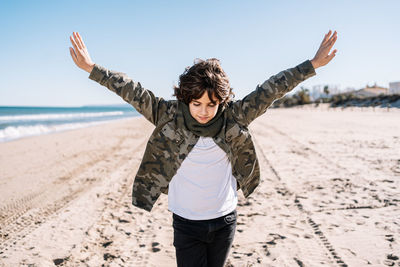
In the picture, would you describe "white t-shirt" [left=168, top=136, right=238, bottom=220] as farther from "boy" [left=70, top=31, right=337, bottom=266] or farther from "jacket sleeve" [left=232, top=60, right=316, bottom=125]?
"jacket sleeve" [left=232, top=60, right=316, bottom=125]

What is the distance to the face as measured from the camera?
1769 mm

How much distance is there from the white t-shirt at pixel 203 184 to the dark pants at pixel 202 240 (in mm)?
43

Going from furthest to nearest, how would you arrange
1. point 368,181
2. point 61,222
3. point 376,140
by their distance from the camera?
point 376,140
point 368,181
point 61,222

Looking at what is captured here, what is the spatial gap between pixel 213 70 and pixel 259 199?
359 centimetres

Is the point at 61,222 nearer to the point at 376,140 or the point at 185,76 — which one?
the point at 185,76

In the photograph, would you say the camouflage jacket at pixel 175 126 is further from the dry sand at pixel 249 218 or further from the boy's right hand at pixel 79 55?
the dry sand at pixel 249 218

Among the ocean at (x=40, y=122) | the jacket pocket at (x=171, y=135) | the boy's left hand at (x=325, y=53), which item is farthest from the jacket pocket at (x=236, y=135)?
the ocean at (x=40, y=122)

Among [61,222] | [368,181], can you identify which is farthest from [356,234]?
[61,222]

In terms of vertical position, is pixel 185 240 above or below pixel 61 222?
above

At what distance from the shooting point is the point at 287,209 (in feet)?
14.4

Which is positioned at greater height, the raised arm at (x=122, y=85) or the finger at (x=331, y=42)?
the finger at (x=331, y=42)

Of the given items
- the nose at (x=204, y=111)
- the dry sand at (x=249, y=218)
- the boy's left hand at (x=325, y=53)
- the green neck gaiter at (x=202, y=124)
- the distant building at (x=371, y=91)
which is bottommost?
the dry sand at (x=249, y=218)

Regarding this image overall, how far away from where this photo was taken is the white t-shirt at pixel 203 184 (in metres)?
1.80

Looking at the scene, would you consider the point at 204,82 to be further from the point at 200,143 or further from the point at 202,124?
the point at 200,143
